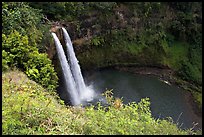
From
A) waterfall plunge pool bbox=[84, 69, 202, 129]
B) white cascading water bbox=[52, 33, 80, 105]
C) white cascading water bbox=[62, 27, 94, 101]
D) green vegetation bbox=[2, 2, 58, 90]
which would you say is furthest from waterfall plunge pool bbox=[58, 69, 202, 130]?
green vegetation bbox=[2, 2, 58, 90]

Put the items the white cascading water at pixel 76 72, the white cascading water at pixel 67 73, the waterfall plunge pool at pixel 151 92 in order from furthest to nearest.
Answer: the white cascading water at pixel 76 72 → the waterfall plunge pool at pixel 151 92 → the white cascading water at pixel 67 73

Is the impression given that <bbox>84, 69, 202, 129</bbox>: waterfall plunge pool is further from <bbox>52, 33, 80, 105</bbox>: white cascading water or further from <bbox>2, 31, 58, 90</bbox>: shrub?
<bbox>2, 31, 58, 90</bbox>: shrub

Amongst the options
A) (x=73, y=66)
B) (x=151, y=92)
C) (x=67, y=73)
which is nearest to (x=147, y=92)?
(x=151, y=92)

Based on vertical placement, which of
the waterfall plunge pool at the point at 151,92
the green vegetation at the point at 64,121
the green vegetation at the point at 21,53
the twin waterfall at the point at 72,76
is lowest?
the waterfall plunge pool at the point at 151,92

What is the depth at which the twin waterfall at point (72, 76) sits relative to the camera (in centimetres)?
1205

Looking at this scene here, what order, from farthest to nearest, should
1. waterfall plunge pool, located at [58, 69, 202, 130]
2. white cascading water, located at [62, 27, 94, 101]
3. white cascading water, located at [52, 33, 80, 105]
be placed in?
white cascading water, located at [62, 27, 94, 101] → waterfall plunge pool, located at [58, 69, 202, 130] → white cascading water, located at [52, 33, 80, 105]

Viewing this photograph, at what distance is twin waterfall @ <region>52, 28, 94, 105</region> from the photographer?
39.5 ft

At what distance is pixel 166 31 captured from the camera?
53.8ft

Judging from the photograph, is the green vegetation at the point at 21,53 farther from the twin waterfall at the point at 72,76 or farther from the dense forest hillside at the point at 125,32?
the twin waterfall at the point at 72,76

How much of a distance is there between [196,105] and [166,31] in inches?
170

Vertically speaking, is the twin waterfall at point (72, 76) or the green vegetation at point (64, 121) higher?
the green vegetation at point (64, 121)

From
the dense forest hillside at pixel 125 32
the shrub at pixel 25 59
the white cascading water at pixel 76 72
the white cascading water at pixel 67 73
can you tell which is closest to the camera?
the shrub at pixel 25 59

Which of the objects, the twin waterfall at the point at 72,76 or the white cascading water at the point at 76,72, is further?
the white cascading water at the point at 76,72

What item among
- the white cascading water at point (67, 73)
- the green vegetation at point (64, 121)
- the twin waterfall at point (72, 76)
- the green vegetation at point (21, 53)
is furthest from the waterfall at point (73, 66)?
the green vegetation at point (64, 121)
